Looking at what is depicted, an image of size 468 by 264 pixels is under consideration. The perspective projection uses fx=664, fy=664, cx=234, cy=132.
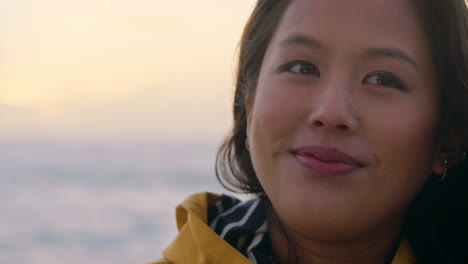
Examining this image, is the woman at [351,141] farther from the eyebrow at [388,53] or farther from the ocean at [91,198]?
the ocean at [91,198]

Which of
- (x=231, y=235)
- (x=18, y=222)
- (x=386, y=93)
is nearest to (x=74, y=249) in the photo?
(x=18, y=222)

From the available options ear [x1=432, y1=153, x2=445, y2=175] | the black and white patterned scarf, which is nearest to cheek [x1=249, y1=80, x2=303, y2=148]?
the black and white patterned scarf

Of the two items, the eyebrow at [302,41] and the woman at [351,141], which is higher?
the eyebrow at [302,41]

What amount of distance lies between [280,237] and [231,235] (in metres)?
0.20

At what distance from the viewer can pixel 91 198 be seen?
38.0ft

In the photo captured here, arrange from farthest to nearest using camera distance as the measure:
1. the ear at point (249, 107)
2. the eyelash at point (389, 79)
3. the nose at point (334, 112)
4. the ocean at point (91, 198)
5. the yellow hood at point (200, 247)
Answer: the ocean at point (91, 198), the ear at point (249, 107), the yellow hood at point (200, 247), the eyelash at point (389, 79), the nose at point (334, 112)

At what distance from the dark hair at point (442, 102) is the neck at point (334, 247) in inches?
3.8

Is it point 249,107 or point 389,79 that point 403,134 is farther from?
point 249,107

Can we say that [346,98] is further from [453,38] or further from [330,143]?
[453,38]

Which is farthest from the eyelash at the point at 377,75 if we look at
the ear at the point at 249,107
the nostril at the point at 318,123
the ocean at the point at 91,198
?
the ocean at the point at 91,198

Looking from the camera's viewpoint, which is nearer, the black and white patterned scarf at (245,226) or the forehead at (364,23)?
the forehead at (364,23)

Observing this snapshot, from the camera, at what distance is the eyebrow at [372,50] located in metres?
2.23

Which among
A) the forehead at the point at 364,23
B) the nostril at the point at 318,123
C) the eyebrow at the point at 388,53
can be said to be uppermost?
the forehead at the point at 364,23

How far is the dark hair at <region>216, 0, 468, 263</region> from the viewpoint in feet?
7.90
